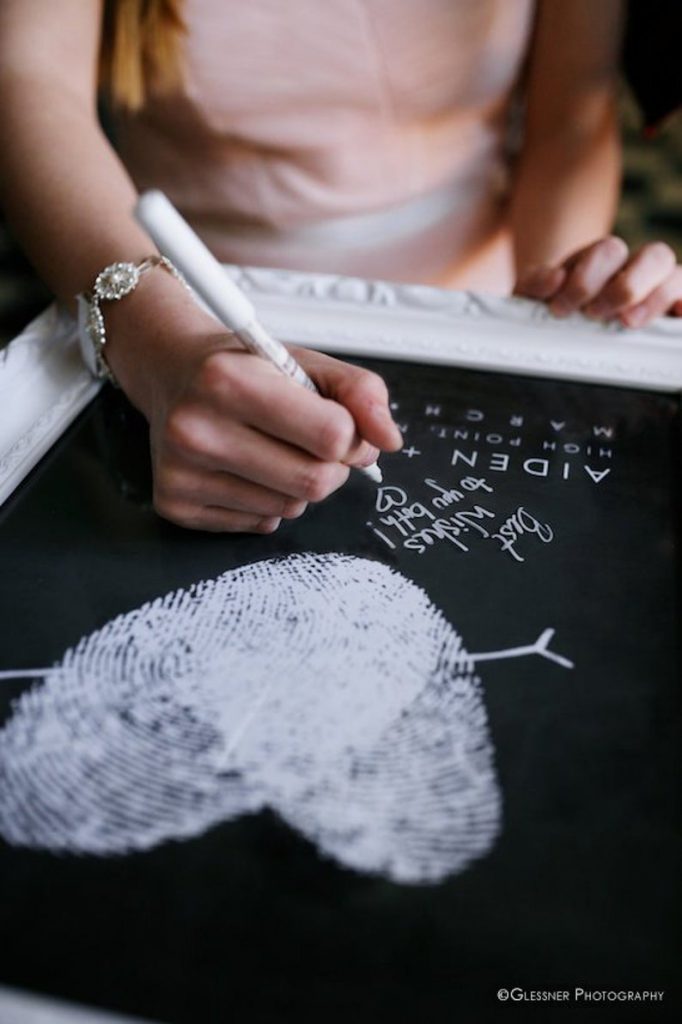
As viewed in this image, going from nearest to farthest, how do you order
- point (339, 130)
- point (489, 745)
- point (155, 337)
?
1. point (489, 745)
2. point (155, 337)
3. point (339, 130)

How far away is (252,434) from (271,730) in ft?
0.36

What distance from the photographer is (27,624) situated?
0.30 meters

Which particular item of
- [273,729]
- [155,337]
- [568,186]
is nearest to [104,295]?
[155,337]

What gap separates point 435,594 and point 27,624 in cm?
14

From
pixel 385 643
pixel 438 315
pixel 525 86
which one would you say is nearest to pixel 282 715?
pixel 385 643

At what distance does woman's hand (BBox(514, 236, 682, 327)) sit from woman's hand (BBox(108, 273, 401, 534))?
175 mm

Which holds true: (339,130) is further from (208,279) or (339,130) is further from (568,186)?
(208,279)

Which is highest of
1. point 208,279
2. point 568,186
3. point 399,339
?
point 208,279

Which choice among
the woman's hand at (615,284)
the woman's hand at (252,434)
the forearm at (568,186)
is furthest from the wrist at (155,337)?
the forearm at (568,186)

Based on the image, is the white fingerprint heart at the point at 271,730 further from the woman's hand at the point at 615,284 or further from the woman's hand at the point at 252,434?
the woman's hand at the point at 615,284

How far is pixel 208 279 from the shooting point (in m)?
0.29

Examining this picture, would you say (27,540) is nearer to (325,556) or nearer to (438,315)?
(325,556)

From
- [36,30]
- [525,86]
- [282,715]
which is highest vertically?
[36,30]

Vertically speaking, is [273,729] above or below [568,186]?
above
